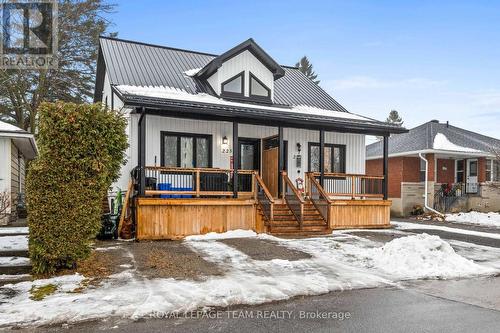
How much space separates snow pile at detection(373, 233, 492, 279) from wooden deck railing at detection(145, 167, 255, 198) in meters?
5.27

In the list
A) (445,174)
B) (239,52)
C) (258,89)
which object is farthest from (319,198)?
(445,174)

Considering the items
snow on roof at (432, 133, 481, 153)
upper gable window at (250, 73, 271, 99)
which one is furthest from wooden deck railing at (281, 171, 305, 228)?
snow on roof at (432, 133, 481, 153)

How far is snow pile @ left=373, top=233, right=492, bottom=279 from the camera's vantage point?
22.6 feet

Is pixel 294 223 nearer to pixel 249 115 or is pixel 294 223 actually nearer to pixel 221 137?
pixel 249 115

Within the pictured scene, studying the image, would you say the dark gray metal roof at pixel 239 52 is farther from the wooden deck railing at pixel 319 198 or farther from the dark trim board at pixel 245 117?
the wooden deck railing at pixel 319 198

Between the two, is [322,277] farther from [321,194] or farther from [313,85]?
[313,85]

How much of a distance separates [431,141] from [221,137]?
12575 mm

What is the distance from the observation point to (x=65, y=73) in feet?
78.8

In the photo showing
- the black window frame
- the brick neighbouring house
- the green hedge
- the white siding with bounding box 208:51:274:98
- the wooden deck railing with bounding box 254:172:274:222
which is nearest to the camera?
the green hedge

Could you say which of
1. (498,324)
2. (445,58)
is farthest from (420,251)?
(445,58)

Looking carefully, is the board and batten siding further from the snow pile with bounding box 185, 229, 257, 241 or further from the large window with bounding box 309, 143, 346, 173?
the snow pile with bounding box 185, 229, 257, 241

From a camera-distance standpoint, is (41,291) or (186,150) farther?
(186,150)

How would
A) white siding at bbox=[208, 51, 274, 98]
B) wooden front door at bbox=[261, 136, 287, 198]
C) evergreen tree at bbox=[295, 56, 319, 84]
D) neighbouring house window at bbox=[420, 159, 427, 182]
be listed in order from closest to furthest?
wooden front door at bbox=[261, 136, 287, 198], white siding at bbox=[208, 51, 274, 98], neighbouring house window at bbox=[420, 159, 427, 182], evergreen tree at bbox=[295, 56, 319, 84]

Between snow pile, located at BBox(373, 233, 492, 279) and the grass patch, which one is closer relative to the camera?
the grass patch
